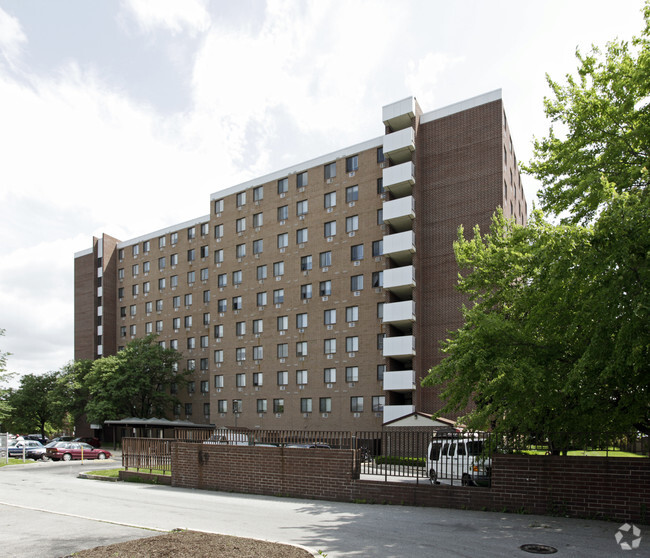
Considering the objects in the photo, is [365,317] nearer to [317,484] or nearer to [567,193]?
[317,484]

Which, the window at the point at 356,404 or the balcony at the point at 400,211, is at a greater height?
the balcony at the point at 400,211

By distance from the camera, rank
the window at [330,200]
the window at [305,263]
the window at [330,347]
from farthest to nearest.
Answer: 1. the window at [305,263]
2. the window at [330,200]
3. the window at [330,347]

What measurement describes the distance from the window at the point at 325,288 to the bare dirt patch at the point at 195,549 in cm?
3820

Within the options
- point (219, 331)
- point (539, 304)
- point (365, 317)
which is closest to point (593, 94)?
point (539, 304)

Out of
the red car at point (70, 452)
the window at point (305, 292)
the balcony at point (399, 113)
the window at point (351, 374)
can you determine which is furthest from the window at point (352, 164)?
the red car at point (70, 452)

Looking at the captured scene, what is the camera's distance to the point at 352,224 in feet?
157


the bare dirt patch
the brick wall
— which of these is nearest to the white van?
the brick wall

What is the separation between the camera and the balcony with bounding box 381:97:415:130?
145 ft

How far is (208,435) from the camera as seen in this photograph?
Result: 22328 millimetres

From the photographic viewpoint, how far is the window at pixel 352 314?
4642 cm

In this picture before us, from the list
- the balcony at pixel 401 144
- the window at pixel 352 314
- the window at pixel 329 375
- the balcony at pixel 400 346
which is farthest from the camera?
the window at pixel 329 375

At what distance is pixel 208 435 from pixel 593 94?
17.6m

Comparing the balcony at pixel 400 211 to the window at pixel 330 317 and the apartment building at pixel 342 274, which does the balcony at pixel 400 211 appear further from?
the window at pixel 330 317

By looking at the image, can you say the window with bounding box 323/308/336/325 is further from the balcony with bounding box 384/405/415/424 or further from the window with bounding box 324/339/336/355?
the balcony with bounding box 384/405/415/424
